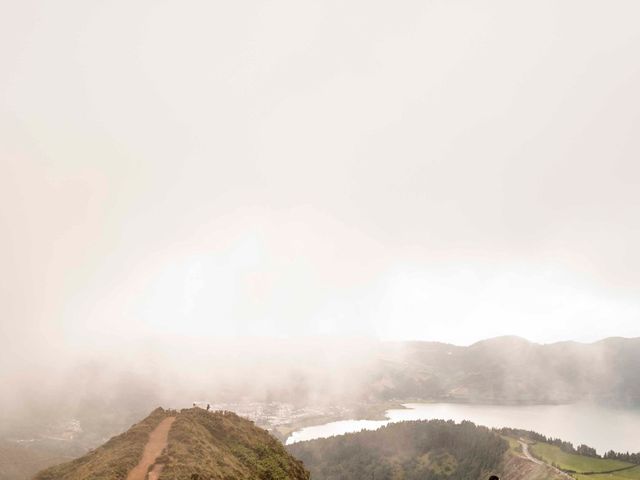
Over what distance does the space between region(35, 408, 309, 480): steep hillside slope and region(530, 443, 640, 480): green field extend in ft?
374

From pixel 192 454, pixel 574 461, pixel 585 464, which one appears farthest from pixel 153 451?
pixel 574 461

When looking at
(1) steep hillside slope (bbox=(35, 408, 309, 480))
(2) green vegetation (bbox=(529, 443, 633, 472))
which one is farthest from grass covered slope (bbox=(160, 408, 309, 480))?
(2) green vegetation (bbox=(529, 443, 633, 472))

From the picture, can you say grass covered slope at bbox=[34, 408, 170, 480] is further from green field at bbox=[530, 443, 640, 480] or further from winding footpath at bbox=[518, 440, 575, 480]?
green field at bbox=[530, 443, 640, 480]

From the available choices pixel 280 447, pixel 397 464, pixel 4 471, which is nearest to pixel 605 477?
pixel 397 464

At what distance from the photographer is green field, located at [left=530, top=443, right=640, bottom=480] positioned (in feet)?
396

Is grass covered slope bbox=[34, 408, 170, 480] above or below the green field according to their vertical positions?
above

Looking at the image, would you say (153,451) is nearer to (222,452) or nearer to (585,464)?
(222,452)

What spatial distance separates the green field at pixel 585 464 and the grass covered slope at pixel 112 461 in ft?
424

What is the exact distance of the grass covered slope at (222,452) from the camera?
38.2m

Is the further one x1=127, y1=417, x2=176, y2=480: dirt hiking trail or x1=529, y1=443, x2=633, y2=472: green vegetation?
x1=529, y1=443, x2=633, y2=472: green vegetation

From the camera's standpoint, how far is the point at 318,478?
627ft

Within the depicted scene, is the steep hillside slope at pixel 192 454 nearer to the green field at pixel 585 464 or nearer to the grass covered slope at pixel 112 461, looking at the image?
the grass covered slope at pixel 112 461

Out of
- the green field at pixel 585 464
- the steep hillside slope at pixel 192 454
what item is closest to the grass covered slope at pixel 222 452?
the steep hillside slope at pixel 192 454

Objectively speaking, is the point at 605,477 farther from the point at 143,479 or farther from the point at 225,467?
the point at 143,479
